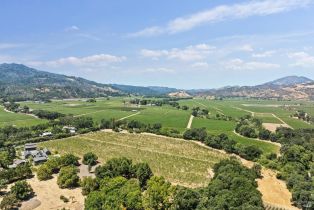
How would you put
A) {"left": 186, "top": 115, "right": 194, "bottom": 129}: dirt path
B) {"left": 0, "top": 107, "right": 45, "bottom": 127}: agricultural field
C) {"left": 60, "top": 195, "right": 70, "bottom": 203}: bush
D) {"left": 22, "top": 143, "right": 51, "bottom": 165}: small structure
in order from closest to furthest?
{"left": 60, "top": 195, "right": 70, "bottom": 203}: bush → {"left": 22, "top": 143, "right": 51, "bottom": 165}: small structure → {"left": 0, "top": 107, "right": 45, "bottom": 127}: agricultural field → {"left": 186, "top": 115, "right": 194, "bottom": 129}: dirt path

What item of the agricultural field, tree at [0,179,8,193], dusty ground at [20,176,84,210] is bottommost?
dusty ground at [20,176,84,210]

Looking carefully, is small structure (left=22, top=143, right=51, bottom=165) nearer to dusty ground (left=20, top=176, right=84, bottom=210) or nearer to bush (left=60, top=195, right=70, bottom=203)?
dusty ground (left=20, top=176, right=84, bottom=210)

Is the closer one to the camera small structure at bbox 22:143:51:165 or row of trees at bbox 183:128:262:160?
small structure at bbox 22:143:51:165

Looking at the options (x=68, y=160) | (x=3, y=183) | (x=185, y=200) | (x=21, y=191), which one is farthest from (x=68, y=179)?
(x=185, y=200)

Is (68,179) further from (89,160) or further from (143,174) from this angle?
(143,174)

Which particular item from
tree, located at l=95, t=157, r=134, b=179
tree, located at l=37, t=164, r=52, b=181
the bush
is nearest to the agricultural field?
tree, located at l=37, t=164, r=52, b=181
